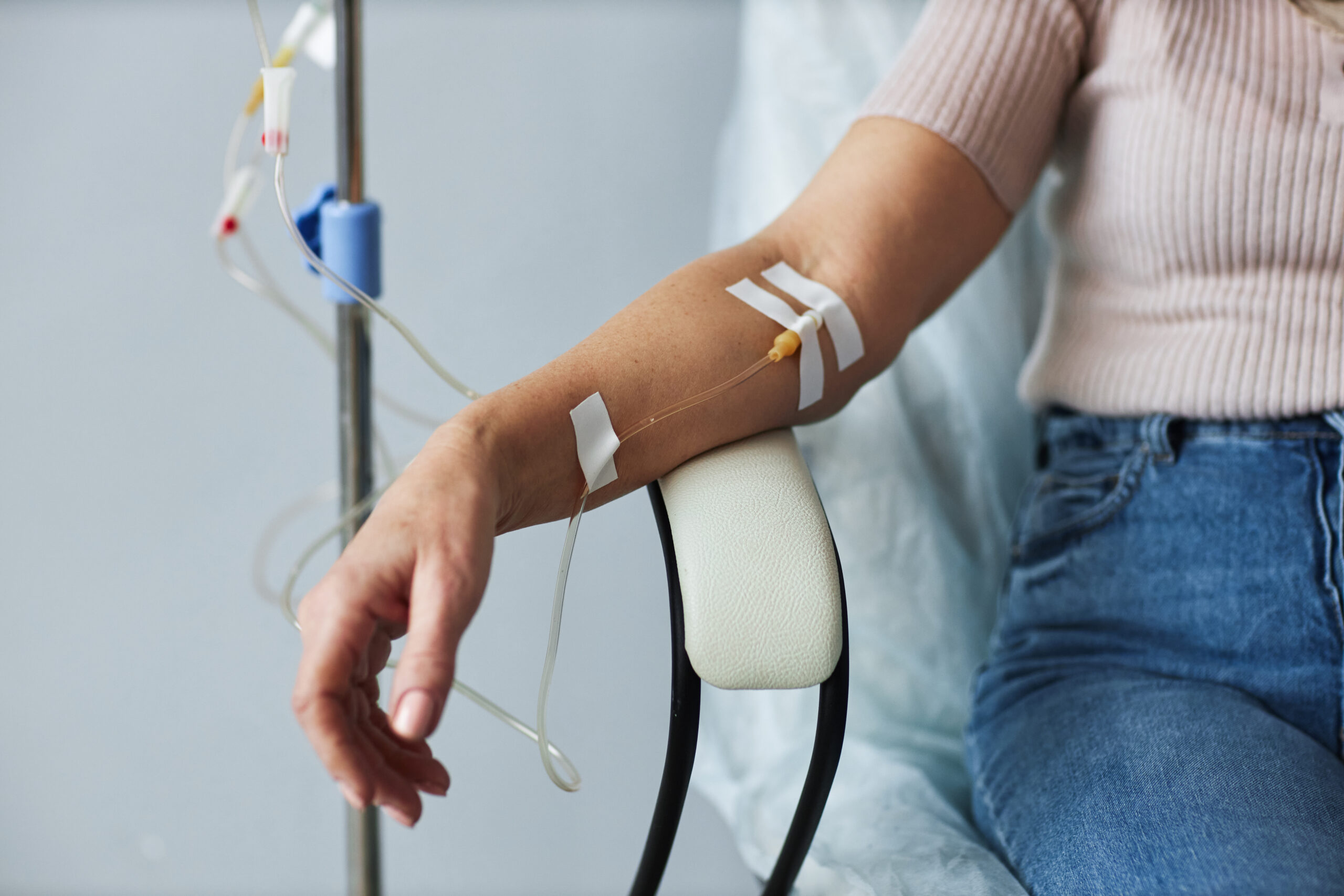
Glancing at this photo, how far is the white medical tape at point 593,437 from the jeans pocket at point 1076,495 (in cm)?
42

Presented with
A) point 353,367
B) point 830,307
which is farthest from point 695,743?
point 353,367

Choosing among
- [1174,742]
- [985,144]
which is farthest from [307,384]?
[1174,742]

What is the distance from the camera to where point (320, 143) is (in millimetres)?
1127

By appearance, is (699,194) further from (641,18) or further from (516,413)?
(516,413)

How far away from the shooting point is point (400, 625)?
0.48 m

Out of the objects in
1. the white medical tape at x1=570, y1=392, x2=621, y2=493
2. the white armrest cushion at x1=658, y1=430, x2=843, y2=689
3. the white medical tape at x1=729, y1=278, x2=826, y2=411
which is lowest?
the white armrest cushion at x1=658, y1=430, x2=843, y2=689

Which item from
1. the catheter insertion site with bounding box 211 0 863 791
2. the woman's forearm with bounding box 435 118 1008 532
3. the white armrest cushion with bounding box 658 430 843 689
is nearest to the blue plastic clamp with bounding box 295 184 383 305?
the catheter insertion site with bounding box 211 0 863 791

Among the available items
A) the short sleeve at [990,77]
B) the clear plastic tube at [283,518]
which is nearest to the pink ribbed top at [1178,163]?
the short sleeve at [990,77]

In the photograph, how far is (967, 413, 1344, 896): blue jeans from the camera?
57 cm

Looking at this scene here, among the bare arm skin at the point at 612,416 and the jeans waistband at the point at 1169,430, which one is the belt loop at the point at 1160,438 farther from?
the bare arm skin at the point at 612,416

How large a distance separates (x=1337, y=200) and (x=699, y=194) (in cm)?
73

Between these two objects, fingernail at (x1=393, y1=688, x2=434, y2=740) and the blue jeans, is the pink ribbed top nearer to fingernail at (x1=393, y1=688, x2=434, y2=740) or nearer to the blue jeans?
the blue jeans

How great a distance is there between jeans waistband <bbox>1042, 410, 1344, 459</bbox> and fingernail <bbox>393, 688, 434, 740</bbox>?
616 mm

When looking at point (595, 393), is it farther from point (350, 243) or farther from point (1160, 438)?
point (1160, 438)
